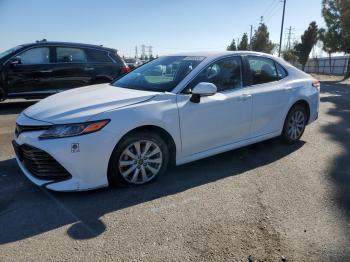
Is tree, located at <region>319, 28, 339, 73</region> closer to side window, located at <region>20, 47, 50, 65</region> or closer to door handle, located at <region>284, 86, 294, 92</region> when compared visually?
side window, located at <region>20, 47, 50, 65</region>

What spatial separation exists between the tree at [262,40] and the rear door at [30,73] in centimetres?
5667

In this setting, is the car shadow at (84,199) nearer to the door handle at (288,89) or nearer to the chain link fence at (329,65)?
the door handle at (288,89)

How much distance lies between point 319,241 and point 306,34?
50.3 metres

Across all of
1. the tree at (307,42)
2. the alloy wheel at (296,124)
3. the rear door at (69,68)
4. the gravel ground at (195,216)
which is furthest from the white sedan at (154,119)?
the tree at (307,42)

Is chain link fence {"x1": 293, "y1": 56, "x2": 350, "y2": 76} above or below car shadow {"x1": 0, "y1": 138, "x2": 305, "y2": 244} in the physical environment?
below

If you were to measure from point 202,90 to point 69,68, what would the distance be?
6.31 meters

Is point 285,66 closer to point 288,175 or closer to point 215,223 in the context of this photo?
point 288,175

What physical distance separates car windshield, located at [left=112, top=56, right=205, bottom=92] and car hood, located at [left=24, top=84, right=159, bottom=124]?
240mm

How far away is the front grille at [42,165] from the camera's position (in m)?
3.75

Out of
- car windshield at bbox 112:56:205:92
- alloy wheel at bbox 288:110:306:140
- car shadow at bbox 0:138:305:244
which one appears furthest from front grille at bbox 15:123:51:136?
alloy wheel at bbox 288:110:306:140

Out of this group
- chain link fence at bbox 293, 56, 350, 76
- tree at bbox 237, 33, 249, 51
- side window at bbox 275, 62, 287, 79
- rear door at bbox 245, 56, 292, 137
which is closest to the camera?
rear door at bbox 245, 56, 292, 137

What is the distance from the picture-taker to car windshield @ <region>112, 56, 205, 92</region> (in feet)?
15.1

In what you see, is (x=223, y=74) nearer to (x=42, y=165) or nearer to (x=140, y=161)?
(x=140, y=161)

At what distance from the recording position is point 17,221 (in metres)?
3.43
